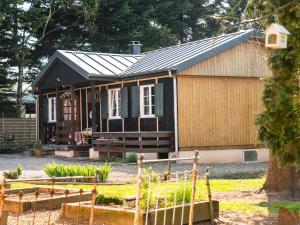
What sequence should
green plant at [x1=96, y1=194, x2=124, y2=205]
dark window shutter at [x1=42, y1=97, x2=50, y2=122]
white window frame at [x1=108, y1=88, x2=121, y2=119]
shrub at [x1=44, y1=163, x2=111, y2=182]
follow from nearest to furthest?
green plant at [x1=96, y1=194, x2=124, y2=205] < shrub at [x1=44, y1=163, x2=111, y2=182] < white window frame at [x1=108, y1=88, x2=121, y2=119] < dark window shutter at [x1=42, y1=97, x2=50, y2=122]

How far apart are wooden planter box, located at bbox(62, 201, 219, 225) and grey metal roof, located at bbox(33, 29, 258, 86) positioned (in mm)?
12441

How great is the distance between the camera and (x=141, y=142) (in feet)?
69.2

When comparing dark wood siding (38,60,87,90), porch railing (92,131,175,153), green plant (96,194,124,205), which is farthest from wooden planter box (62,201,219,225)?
dark wood siding (38,60,87,90)

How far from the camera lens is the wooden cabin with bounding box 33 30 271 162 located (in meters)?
21.2

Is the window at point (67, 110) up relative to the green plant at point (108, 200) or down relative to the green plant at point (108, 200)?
up

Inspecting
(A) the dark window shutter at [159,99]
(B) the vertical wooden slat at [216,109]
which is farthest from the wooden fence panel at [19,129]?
(B) the vertical wooden slat at [216,109]

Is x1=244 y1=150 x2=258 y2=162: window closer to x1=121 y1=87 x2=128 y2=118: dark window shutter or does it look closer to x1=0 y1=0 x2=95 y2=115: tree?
x1=121 y1=87 x2=128 y2=118: dark window shutter

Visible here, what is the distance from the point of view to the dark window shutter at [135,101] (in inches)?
905

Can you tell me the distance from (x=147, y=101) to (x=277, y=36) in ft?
54.0

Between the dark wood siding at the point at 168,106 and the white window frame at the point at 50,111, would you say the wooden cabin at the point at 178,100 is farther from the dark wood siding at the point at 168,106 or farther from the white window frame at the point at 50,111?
the white window frame at the point at 50,111

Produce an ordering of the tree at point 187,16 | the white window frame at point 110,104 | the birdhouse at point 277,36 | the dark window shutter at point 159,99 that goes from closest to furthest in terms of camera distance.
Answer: the birdhouse at point 277,36 → the dark window shutter at point 159,99 → the white window frame at point 110,104 → the tree at point 187,16

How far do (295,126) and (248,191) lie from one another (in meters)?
4.95

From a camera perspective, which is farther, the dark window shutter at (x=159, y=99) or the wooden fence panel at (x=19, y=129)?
the wooden fence panel at (x=19, y=129)

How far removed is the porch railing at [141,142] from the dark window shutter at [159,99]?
1.11m
